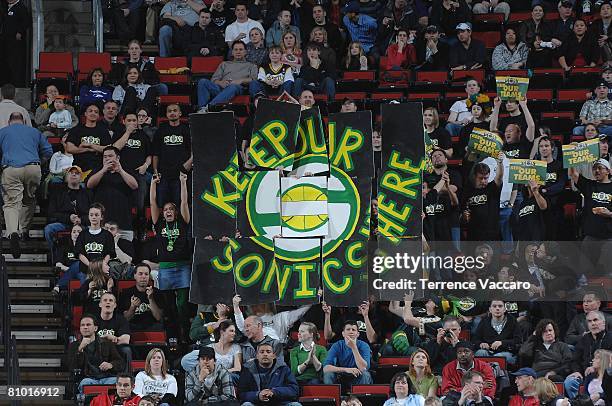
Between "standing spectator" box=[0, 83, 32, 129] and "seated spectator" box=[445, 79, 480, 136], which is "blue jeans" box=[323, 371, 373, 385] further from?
"standing spectator" box=[0, 83, 32, 129]

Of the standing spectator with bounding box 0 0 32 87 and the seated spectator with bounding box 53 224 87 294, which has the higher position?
the standing spectator with bounding box 0 0 32 87

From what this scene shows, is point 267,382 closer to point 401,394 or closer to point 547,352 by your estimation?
point 401,394

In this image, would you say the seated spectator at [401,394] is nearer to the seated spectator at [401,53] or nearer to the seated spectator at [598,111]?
the seated spectator at [598,111]

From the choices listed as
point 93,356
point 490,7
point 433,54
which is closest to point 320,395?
point 93,356

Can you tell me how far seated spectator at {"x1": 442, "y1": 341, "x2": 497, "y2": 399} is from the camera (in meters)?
17.1

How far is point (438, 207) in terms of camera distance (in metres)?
19.0

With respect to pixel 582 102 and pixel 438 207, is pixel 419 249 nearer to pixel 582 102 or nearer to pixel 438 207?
pixel 438 207

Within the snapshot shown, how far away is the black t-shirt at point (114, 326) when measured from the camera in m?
17.6

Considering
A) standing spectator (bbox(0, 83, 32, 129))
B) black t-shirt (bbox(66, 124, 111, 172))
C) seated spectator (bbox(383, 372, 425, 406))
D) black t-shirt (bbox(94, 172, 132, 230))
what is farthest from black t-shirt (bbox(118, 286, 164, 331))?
standing spectator (bbox(0, 83, 32, 129))

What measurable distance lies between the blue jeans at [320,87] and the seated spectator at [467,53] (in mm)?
1787

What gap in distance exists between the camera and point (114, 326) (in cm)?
1769

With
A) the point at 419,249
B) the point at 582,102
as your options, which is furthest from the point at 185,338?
the point at 582,102

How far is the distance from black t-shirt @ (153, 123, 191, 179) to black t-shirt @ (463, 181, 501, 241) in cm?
324

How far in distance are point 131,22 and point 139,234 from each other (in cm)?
456
